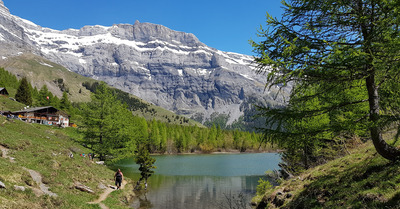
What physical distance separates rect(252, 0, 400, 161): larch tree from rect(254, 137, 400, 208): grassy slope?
3.96 ft

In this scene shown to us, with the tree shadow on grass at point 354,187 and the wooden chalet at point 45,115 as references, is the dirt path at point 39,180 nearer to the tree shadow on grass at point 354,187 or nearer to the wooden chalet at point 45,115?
the tree shadow on grass at point 354,187

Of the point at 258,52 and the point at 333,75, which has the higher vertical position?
the point at 258,52

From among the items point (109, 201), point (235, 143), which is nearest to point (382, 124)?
point (109, 201)

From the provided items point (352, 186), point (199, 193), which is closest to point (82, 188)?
point (199, 193)

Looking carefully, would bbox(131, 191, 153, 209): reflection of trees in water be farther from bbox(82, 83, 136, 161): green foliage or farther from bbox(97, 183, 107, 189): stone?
bbox(82, 83, 136, 161): green foliage

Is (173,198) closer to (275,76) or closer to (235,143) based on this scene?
(275,76)

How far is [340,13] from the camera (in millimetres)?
9891

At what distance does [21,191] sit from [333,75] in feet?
57.2

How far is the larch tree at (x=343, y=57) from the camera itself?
27.4 feet

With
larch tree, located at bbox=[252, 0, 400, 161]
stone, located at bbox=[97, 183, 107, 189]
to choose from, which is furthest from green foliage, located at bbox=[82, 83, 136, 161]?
larch tree, located at bbox=[252, 0, 400, 161]

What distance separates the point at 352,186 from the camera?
37.3ft

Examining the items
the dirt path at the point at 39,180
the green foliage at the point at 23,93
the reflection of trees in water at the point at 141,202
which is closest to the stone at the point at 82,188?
the dirt path at the point at 39,180

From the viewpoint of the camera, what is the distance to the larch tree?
8.34m

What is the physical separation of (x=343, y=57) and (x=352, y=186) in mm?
6337
